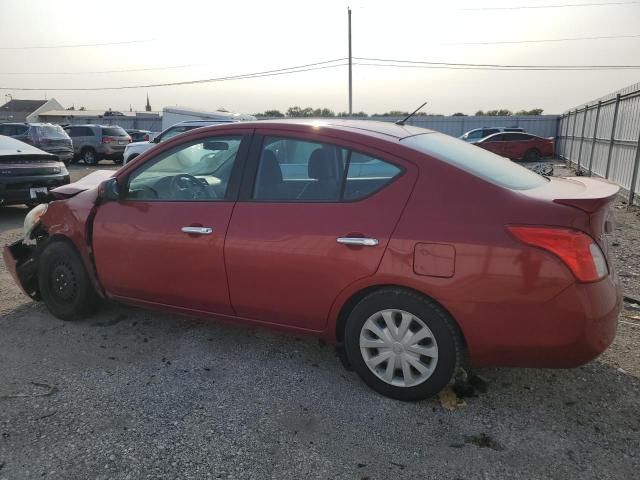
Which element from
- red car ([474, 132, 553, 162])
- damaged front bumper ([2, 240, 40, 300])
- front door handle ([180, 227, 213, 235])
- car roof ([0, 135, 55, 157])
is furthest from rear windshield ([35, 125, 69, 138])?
red car ([474, 132, 553, 162])

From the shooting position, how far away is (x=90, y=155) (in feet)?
69.9

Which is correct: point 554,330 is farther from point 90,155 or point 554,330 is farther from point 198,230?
point 90,155

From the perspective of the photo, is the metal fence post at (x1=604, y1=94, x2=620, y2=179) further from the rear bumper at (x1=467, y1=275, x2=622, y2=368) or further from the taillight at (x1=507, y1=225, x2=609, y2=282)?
the taillight at (x1=507, y1=225, x2=609, y2=282)

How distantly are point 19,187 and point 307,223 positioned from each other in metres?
7.30

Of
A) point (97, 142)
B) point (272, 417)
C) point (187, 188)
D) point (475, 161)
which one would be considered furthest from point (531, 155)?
point (272, 417)

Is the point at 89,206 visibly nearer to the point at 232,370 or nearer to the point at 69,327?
the point at 69,327

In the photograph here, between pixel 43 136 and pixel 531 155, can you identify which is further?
pixel 531 155

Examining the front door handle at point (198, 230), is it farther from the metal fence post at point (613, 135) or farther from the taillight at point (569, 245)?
the metal fence post at point (613, 135)

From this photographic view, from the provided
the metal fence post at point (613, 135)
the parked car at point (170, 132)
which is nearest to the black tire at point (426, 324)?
the parked car at point (170, 132)

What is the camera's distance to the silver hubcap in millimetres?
2834

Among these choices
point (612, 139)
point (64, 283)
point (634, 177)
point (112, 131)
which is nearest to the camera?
point (64, 283)

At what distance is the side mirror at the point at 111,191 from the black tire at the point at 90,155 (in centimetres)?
1932

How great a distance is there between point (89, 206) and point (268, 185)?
62.9 inches

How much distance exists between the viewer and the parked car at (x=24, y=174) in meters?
8.24
